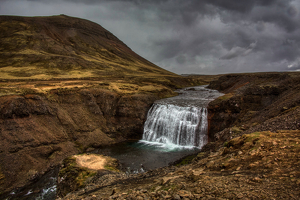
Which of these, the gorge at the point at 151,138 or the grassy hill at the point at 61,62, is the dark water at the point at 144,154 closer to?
the gorge at the point at 151,138

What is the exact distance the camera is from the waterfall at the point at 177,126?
27.6 meters

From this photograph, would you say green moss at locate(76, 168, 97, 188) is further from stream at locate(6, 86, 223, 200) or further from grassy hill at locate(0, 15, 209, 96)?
grassy hill at locate(0, 15, 209, 96)

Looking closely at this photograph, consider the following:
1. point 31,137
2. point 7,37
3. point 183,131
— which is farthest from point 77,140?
point 7,37

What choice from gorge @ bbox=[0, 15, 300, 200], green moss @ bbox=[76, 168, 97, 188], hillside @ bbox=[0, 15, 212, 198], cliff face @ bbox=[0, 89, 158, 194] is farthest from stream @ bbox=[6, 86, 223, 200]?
green moss @ bbox=[76, 168, 97, 188]

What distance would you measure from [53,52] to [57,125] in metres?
64.0

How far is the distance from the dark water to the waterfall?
5.28 feet

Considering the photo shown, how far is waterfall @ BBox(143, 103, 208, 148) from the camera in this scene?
27.6 metres

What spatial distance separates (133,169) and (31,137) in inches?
577

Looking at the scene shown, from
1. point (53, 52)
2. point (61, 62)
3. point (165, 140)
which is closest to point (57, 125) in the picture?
point (165, 140)

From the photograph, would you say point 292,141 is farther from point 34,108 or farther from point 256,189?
point 34,108

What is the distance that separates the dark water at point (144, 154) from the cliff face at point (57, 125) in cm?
304

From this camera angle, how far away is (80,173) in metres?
15.4

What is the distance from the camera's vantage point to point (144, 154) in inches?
968

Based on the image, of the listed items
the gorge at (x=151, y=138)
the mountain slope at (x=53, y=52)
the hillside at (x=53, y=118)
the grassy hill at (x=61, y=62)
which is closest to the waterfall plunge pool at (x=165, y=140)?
the gorge at (x=151, y=138)
